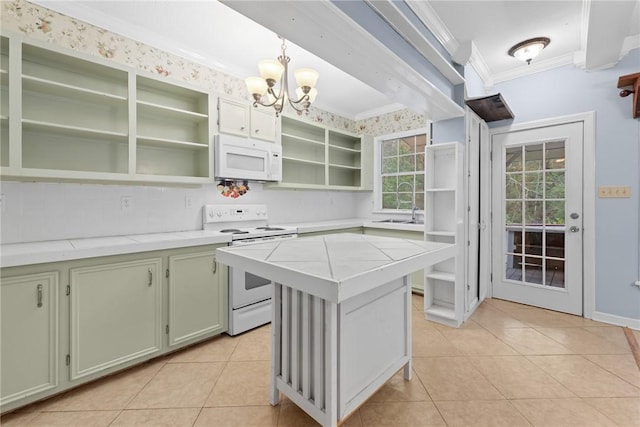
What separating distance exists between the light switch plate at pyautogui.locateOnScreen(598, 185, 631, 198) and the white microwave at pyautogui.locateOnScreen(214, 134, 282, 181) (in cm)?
323

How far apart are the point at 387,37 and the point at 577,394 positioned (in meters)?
2.51

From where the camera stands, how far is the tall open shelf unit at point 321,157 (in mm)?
3773

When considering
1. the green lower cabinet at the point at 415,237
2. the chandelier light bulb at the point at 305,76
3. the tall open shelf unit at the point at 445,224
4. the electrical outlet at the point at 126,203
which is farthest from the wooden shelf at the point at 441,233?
the electrical outlet at the point at 126,203

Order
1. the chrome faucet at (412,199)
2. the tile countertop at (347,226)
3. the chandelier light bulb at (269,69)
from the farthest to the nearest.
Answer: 1. the chrome faucet at (412,199)
2. the tile countertop at (347,226)
3. the chandelier light bulb at (269,69)

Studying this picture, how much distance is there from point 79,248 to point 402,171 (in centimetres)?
389

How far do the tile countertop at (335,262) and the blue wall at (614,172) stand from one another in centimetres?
228

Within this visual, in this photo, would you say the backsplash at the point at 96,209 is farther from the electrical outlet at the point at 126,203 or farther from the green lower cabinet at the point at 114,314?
the green lower cabinet at the point at 114,314

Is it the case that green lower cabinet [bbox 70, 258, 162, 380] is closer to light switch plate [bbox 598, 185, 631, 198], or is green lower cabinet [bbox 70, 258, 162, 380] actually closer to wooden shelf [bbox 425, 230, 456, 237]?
wooden shelf [bbox 425, 230, 456, 237]

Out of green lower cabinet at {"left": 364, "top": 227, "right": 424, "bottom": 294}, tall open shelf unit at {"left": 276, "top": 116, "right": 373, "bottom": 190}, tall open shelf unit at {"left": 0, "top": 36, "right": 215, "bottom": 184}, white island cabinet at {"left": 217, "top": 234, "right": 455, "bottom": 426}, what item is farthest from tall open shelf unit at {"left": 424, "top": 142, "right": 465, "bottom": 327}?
tall open shelf unit at {"left": 0, "top": 36, "right": 215, "bottom": 184}

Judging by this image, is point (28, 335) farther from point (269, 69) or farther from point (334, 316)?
point (269, 69)

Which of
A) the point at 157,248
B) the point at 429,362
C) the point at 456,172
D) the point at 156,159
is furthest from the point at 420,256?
the point at 156,159

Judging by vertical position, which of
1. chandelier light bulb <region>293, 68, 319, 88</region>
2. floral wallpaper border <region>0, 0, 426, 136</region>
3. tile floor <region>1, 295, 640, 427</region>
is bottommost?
tile floor <region>1, 295, 640, 427</region>

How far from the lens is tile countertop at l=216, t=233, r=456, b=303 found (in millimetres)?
1025

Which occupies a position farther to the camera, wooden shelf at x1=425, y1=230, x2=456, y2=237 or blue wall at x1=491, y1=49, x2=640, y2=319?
wooden shelf at x1=425, y1=230, x2=456, y2=237
